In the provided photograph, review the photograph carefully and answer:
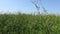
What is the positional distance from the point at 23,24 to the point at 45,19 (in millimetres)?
843

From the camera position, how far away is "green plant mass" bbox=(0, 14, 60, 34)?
5988 millimetres

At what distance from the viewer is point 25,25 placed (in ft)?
20.7

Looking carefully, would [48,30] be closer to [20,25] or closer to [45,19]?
[45,19]

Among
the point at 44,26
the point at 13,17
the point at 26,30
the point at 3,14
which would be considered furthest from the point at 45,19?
the point at 3,14

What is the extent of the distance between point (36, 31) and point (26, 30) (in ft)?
1.10

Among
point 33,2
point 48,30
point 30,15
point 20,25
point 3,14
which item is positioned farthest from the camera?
point 30,15

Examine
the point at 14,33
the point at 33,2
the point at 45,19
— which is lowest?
the point at 14,33

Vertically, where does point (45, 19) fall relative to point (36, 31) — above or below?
above

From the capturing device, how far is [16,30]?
6109mm

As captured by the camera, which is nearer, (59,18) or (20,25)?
(20,25)

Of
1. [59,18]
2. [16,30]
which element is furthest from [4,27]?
[59,18]

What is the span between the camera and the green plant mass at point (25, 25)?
19.6ft

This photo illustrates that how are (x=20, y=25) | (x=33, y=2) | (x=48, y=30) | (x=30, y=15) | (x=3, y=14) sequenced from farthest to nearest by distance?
(x=30, y=15), (x=3, y=14), (x=20, y=25), (x=48, y=30), (x=33, y=2)

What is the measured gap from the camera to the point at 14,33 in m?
5.89
